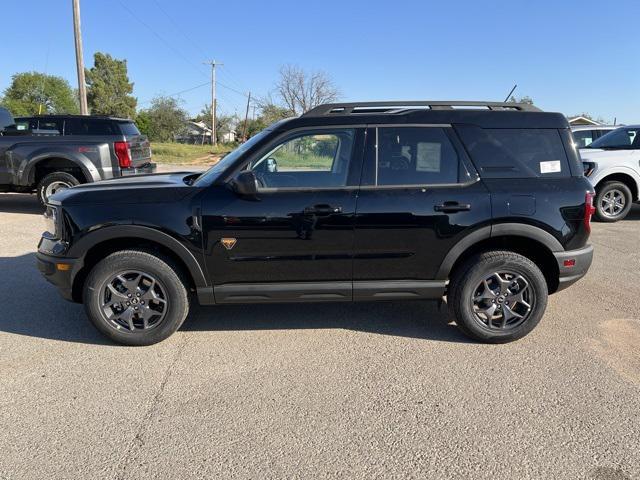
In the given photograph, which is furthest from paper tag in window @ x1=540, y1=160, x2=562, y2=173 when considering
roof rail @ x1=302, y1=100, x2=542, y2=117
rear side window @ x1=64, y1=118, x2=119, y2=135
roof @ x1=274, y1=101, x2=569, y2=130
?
rear side window @ x1=64, y1=118, x2=119, y2=135

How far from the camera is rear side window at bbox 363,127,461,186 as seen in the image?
3.61 m

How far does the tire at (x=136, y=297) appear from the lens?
3529mm

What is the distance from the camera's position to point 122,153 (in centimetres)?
855

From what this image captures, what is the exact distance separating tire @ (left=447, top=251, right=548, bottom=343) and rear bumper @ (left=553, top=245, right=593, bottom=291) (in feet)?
0.62

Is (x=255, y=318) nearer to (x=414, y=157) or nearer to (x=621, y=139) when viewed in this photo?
(x=414, y=157)

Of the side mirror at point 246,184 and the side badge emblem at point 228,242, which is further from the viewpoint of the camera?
the side badge emblem at point 228,242

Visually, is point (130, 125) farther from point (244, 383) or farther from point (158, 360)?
point (244, 383)

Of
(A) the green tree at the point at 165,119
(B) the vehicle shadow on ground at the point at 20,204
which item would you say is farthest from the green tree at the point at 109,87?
(B) the vehicle shadow on ground at the point at 20,204

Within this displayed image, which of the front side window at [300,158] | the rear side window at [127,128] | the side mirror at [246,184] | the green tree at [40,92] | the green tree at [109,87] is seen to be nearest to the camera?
the side mirror at [246,184]

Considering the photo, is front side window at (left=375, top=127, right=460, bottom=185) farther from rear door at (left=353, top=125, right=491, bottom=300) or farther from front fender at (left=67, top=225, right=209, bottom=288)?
front fender at (left=67, top=225, right=209, bottom=288)

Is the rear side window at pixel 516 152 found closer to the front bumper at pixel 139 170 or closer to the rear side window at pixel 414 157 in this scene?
the rear side window at pixel 414 157

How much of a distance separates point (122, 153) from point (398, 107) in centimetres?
640

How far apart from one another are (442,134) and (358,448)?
241 centimetres

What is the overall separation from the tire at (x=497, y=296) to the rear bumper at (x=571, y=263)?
0.19 meters
